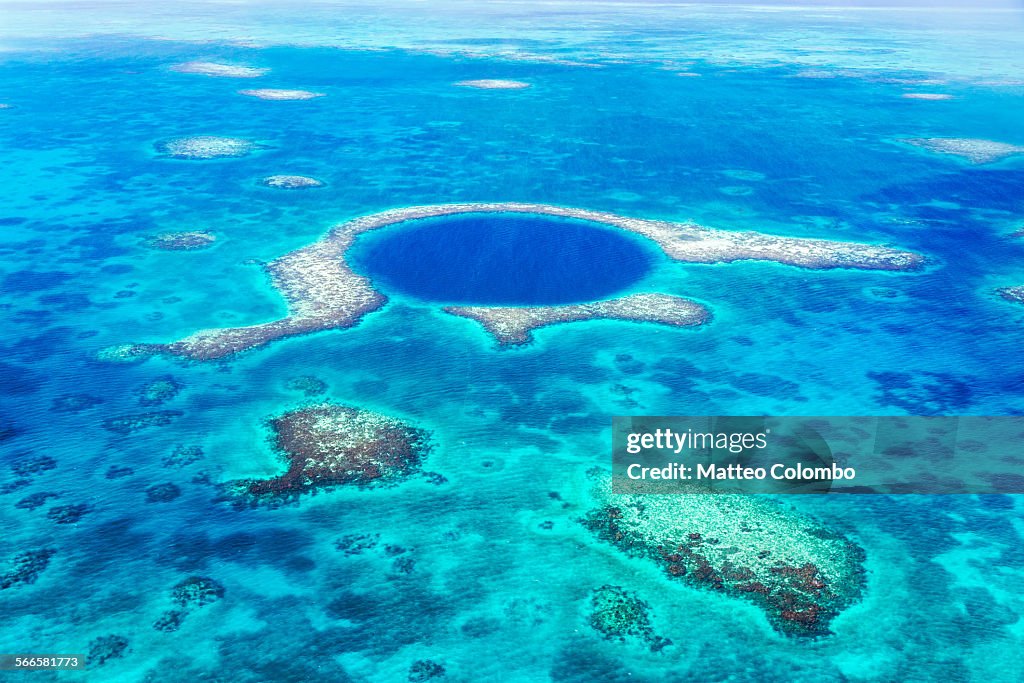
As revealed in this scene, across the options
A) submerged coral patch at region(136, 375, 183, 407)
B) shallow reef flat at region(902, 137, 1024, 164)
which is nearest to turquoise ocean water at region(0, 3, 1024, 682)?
submerged coral patch at region(136, 375, 183, 407)

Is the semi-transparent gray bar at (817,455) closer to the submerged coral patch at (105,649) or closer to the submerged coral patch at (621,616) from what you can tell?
the submerged coral patch at (621,616)

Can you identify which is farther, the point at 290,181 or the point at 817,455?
the point at 290,181

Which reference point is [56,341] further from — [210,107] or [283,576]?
[210,107]

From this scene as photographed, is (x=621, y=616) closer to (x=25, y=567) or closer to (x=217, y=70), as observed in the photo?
(x=25, y=567)

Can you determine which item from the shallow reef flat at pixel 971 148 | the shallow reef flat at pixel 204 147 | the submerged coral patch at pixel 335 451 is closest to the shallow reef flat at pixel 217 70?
the shallow reef flat at pixel 204 147

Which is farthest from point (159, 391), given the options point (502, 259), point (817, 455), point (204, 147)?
point (204, 147)

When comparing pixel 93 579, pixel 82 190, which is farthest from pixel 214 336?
pixel 82 190

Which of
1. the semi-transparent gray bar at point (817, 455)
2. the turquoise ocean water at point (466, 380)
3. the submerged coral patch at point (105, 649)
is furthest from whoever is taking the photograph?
the semi-transparent gray bar at point (817, 455)
